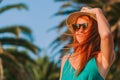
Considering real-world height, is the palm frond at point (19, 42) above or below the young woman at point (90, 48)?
below

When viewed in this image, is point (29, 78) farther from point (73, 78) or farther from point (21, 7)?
point (73, 78)

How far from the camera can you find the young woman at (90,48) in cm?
427

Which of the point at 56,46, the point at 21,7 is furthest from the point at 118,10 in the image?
the point at 21,7

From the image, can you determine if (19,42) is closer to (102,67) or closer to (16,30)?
(16,30)

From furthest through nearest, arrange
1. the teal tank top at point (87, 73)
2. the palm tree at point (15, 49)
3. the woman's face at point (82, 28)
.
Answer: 1. the palm tree at point (15, 49)
2. the woman's face at point (82, 28)
3. the teal tank top at point (87, 73)

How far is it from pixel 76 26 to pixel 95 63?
1.39 feet

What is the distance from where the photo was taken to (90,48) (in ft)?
14.4

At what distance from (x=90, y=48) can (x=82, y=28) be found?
0.20m

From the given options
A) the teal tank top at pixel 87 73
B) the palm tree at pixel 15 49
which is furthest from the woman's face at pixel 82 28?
the palm tree at pixel 15 49

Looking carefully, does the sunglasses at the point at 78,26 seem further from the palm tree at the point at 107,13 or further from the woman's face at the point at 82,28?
the palm tree at the point at 107,13

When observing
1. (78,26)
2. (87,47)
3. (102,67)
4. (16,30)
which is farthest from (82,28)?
(16,30)

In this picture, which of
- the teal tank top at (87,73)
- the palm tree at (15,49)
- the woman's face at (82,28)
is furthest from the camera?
the palm tree at (15,49)

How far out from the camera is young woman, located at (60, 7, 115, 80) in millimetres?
4273

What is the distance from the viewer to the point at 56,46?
2891 cm
